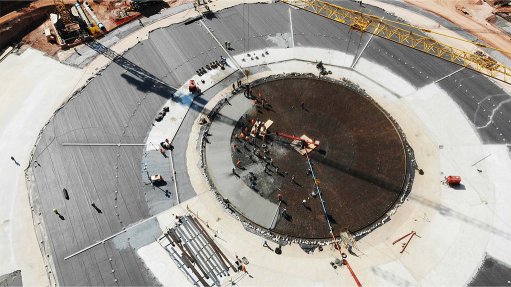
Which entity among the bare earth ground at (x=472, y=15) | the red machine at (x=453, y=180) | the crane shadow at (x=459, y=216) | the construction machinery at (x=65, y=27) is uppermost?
the construction machinery at (x=65, y=27)

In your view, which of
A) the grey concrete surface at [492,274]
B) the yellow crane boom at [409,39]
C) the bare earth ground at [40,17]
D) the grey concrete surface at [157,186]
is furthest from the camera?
the bare earth ground at [40,17]

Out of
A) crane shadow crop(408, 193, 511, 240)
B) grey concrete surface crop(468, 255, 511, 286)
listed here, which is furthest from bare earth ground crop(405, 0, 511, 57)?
grey concrete surface crop(468, 255, 511, 286)

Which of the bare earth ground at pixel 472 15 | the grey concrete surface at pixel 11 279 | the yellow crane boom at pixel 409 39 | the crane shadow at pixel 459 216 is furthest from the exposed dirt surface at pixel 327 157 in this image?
the bare earth ground at pixel 472 15

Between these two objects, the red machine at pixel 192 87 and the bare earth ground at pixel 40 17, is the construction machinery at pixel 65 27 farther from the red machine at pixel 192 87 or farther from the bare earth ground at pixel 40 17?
the red machine at pixel 192 87

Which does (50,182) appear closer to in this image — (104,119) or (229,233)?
(104,119)

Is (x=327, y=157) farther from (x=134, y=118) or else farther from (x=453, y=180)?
(x=134, y=118)

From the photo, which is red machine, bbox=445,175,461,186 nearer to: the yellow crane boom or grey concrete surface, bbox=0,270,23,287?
the yellow crane boom
